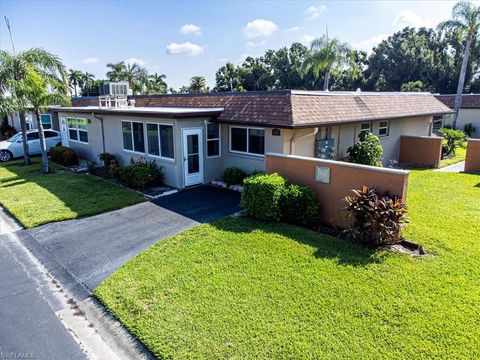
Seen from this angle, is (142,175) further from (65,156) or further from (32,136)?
(32,136)

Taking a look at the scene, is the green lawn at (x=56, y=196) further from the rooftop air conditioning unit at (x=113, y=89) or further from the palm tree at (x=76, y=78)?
the palm tree at (x=76, y=78)

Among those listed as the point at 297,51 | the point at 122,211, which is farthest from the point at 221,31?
the point at 297,51

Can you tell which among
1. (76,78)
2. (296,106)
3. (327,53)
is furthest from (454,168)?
(76,78)

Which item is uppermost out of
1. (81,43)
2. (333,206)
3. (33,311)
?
(81,43)

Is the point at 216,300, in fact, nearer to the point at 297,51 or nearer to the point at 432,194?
the point at 432,194

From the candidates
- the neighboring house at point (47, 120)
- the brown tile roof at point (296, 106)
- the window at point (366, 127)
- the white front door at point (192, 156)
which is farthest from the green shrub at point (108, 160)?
the neighboring house at point (47, 120)

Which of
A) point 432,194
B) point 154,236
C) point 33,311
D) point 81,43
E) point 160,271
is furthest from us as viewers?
point 81,43

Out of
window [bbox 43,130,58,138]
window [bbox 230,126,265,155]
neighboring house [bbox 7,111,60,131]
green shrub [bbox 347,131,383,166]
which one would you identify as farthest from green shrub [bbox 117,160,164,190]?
neighboring house [bbox 7,111,60,131]
